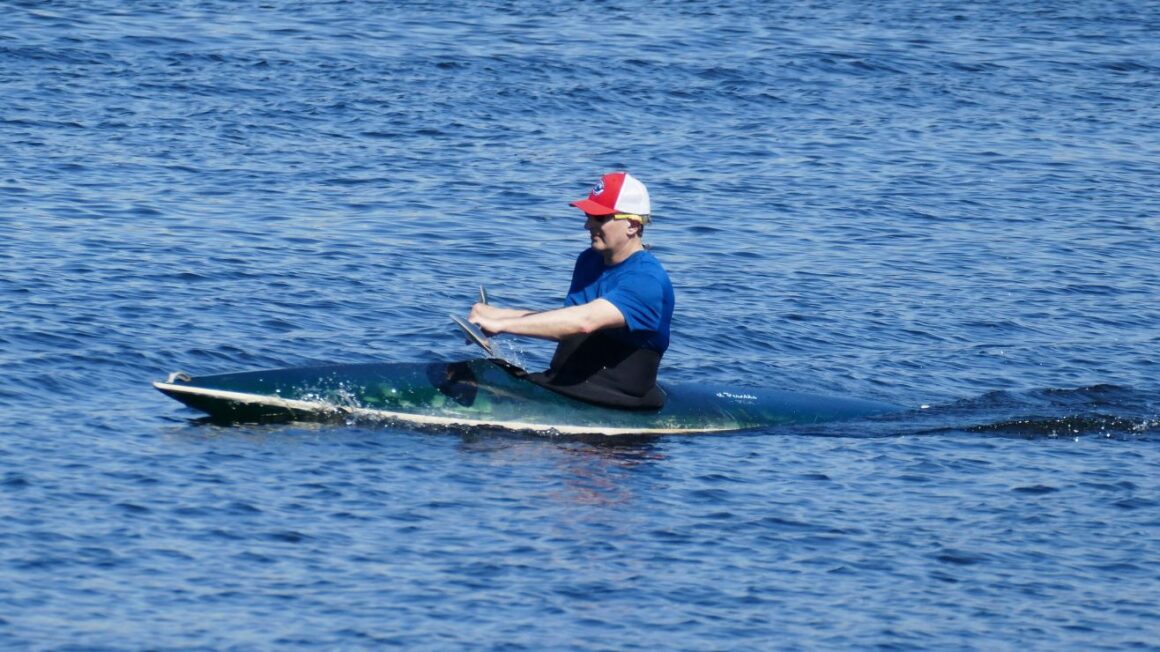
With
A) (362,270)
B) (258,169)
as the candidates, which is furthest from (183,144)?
(362,270)

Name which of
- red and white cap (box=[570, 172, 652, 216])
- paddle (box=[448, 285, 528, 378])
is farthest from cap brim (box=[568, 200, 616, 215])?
paddle (box=[448, 285, 528, 378])

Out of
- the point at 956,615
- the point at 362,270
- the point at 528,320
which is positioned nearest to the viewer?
the point at 956,615

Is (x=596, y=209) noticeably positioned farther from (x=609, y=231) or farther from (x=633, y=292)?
(x=633, y=292)

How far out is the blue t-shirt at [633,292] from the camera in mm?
9750

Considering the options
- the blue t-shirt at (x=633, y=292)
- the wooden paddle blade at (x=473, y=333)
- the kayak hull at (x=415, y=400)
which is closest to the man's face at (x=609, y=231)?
the blue t-shirt at (x=633, y=292)

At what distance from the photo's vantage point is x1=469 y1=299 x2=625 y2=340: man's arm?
377 inches

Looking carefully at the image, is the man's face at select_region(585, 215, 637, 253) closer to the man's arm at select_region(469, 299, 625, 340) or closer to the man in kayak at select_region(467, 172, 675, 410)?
the man in kayak at select_region(467, 172, 675, 410)

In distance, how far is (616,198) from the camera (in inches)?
378

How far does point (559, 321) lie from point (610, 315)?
11.9 inches

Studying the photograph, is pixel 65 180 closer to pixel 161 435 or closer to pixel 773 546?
pixel 161 435

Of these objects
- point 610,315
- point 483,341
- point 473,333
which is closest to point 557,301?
point 483,341

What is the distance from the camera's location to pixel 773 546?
8.55 meters

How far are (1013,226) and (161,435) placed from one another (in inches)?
403

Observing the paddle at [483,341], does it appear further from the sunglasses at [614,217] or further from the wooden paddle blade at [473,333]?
the sunglasses at [614,217]
